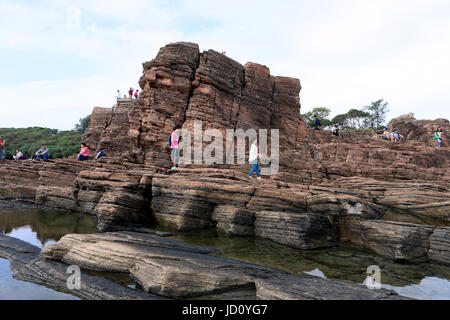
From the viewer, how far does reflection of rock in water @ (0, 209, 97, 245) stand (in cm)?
994

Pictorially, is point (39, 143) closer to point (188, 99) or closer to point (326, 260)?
point (188, 99)

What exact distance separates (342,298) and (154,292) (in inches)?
134

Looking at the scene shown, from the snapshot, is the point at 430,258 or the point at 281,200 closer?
the point at 430,258

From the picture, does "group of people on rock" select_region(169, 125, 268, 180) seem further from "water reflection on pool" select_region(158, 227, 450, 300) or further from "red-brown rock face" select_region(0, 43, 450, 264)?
"water reflection on pool" select_region(158, 227, 450, 300)

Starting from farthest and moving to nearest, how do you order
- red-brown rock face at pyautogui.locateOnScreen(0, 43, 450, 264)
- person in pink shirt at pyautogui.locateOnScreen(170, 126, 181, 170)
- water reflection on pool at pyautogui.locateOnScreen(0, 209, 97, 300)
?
person in pink shirt at pyautogui.locateOnScreen(170, 126, 181, 170), red-brown rock face at pyautogui.locateOnScreen(0, 43, 450, 264), water reflection on pool at pyautogui.locateOnScreen(0, 209, 97, 300)

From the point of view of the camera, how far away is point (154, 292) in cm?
536

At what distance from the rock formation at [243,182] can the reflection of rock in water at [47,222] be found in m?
0.83

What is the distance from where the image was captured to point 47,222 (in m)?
11.6

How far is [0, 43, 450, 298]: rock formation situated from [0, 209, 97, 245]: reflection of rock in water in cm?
83

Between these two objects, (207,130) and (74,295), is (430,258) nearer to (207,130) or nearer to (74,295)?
(74,295)

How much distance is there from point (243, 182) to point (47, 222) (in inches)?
326

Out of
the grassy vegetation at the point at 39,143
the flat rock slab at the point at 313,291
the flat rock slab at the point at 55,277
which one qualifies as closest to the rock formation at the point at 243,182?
the flat rock slab at the point at 313,291

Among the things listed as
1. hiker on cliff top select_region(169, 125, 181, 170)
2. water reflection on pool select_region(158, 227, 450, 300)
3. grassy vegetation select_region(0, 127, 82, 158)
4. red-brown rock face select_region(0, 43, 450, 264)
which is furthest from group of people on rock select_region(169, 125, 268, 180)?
grassy vegetation select_region(0, 127, 82, 158)
